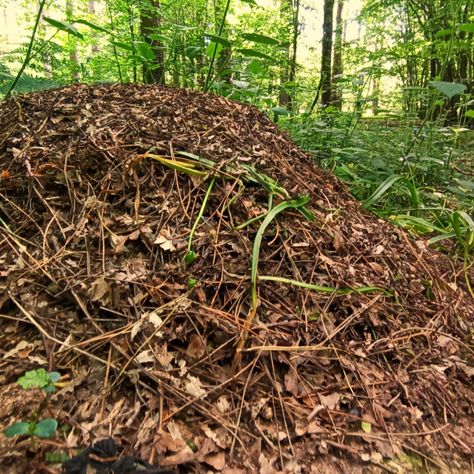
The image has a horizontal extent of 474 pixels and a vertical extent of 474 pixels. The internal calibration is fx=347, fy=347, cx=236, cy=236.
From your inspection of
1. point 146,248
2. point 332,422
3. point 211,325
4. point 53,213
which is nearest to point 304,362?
point 332,422

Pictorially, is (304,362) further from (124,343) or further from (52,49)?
(52,49)

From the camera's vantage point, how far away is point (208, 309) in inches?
52.9

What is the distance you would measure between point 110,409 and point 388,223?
1.86 m

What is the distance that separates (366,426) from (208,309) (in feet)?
2.21

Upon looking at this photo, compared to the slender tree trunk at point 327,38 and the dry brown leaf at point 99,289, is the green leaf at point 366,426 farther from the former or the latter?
the slender tree trunk at point 327,38

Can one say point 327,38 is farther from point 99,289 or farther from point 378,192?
point 99,289

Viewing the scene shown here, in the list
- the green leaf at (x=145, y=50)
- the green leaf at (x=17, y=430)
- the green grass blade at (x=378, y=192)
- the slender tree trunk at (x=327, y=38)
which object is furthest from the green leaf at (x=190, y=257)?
the slender tree trunk at (x=327, y=38)

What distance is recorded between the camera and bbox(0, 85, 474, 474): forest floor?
1.07 m

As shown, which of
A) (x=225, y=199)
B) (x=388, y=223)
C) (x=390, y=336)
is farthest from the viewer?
(x=388, y=223)

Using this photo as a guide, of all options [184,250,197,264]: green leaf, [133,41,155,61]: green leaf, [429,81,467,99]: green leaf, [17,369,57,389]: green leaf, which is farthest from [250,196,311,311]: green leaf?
[133,41,155,61]: green leaf

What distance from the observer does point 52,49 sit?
3324 mm

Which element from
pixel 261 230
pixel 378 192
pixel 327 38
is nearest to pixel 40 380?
pixel 261 230

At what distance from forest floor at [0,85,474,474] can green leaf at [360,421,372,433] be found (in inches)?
0.6

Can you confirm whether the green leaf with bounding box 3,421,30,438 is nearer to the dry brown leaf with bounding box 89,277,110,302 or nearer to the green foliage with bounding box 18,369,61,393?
the green foliage with bounding box 18,369,61,393
